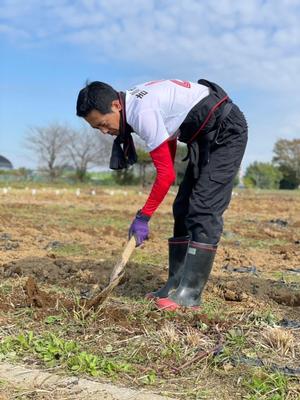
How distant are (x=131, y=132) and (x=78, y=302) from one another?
121 centimetres

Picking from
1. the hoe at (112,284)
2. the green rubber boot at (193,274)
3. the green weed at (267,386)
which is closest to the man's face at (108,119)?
the hoe at (112,284)

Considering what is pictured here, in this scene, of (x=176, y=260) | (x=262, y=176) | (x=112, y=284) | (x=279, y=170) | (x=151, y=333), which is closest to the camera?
(x=151, y=333)

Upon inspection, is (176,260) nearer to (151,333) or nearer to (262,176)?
(151,333)

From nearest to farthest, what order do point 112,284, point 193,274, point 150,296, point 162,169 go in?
point 162,169 < point 112,284 < point 193,274 < point 150,296

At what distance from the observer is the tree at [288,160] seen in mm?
66812

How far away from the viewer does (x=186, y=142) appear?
3.86 meters

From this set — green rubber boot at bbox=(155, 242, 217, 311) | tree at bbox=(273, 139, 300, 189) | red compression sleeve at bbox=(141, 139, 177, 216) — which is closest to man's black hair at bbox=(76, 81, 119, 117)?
red compression sleeve at bbox=(141, 139, 177, 216)

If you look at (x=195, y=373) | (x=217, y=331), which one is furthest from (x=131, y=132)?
(x=195, y=373)

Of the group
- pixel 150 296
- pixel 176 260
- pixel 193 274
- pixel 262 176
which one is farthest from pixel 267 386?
pixel 262 176

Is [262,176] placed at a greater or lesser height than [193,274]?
greater

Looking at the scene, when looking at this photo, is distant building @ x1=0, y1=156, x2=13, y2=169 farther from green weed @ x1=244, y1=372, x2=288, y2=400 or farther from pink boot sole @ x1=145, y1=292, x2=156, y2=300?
green weed @ x1=244, y1=372, x2=288, y2=400

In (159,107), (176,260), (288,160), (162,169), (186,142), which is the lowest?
(176,260)

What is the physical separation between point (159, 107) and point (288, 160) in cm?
6746

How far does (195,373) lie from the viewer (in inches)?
106
